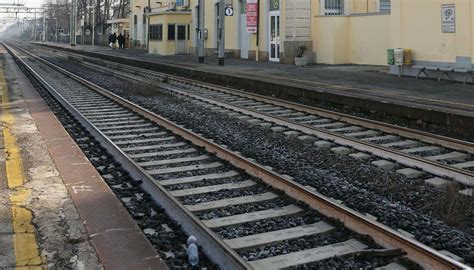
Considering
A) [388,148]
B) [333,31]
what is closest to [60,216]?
[388,148]

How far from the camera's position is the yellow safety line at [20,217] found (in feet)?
13.8

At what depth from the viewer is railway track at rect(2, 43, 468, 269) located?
4340 millimetres

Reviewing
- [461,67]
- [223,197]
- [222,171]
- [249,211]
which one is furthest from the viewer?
[461,67]

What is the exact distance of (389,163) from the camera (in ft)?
24.8

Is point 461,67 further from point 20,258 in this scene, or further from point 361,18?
point 20,258

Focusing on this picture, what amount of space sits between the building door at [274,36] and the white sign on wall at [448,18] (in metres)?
13.4

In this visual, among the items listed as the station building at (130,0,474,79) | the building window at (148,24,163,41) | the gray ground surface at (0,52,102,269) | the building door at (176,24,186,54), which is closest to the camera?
the gray ground surface at (0,52,102,269)

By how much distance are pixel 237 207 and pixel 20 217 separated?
2126mm

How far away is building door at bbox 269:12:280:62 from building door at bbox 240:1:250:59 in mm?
3320

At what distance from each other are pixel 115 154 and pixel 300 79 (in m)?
11.9

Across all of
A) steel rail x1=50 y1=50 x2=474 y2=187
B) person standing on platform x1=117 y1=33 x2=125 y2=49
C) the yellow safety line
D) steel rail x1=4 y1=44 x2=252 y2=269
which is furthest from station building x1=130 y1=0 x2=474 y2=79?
person standing on platform x1=117 y1=33 x2=125 y2=49

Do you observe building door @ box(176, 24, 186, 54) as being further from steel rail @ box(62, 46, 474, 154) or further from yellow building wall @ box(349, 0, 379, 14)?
steel rail @ box(62, 46, 474, 154)

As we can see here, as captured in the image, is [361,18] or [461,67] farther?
[361,18]

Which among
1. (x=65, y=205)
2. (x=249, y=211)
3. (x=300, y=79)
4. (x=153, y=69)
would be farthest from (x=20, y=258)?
(x=153, y=69)
